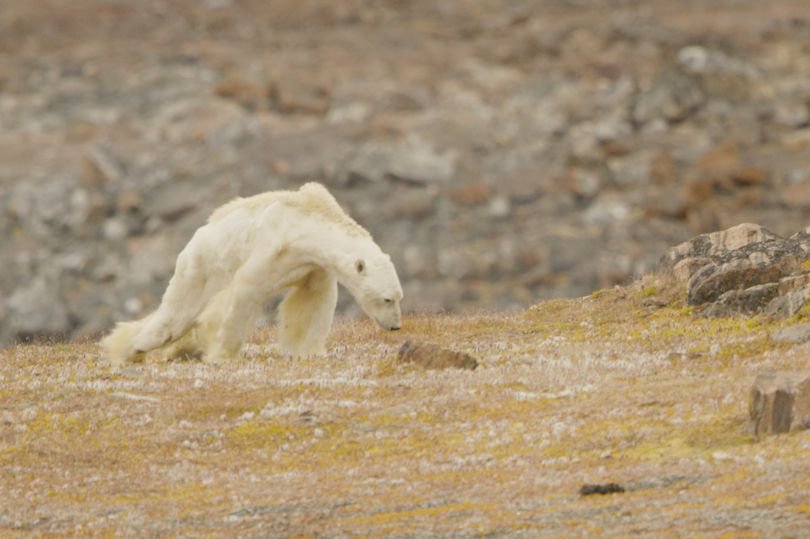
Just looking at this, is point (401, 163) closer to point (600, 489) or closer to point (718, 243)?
point (718, 243)

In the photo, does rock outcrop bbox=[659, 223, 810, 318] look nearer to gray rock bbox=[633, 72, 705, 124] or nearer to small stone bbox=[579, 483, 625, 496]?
small stone bbox=[579, 483, 625, 496]

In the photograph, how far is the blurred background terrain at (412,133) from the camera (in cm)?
10288

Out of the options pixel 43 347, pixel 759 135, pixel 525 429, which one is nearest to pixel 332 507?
pixel 525 429

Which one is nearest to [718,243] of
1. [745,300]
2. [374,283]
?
[745,300]

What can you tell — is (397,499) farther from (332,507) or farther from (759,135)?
(759,135)

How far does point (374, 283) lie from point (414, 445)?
722 centimetres

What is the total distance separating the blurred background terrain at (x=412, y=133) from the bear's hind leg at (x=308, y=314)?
57493mm

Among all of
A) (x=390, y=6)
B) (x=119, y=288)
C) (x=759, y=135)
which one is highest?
(x=390, y=6)

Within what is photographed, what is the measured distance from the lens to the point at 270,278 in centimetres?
2877

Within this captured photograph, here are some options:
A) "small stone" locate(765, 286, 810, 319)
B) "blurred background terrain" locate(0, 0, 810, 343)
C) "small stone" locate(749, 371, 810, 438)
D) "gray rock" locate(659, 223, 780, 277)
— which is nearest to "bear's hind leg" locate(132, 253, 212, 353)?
"small stone" locate(765, 286, 810, 319)

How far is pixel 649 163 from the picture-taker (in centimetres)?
11612

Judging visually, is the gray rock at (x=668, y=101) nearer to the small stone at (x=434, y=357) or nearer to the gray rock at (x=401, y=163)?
the gray rock at (x=401, y=163)

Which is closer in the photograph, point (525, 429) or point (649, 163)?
point (525, 429)

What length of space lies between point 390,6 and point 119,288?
56798 mm
